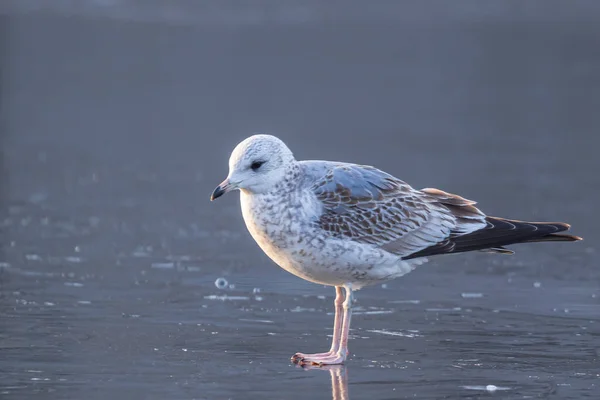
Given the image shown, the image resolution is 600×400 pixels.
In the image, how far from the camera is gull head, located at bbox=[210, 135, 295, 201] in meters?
7.73

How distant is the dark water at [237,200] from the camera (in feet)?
A: 24.1

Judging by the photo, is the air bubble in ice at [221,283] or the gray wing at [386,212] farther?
the air bubble in ice at [221,283]

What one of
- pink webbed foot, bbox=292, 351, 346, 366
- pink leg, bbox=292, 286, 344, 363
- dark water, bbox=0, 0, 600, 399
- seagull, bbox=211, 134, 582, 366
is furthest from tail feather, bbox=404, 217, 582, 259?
pink webbed foot, bbox=292, 351, 346, 366

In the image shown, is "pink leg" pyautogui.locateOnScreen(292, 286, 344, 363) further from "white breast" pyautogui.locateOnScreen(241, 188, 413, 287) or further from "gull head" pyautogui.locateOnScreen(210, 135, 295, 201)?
"gull head" pyautogui.locateOnScreen(210, 135, 295, 201)

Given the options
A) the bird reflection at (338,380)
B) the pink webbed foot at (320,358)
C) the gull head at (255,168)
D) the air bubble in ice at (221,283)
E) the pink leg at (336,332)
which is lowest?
the bird reflection at (338,380)

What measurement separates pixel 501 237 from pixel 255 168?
6.17ft

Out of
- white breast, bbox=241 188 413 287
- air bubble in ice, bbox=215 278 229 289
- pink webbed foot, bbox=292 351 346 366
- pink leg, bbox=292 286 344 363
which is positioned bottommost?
pink webbed foot, bbox=292 351 346 366

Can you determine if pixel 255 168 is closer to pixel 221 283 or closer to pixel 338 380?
pixel 338 380

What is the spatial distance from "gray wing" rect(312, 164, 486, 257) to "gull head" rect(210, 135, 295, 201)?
375 millimetres

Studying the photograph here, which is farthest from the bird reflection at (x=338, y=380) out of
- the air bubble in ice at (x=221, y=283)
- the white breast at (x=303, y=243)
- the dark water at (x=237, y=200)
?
the air bubble in ice at (x=221, y=283)

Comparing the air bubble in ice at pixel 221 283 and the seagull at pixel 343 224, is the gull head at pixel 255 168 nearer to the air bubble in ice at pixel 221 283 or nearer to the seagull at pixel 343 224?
the seagull at pixel 343 224

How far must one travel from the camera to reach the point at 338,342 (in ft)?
25.6

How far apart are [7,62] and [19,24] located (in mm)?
4107

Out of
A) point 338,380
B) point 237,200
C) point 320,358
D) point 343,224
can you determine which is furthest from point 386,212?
point 237,200
